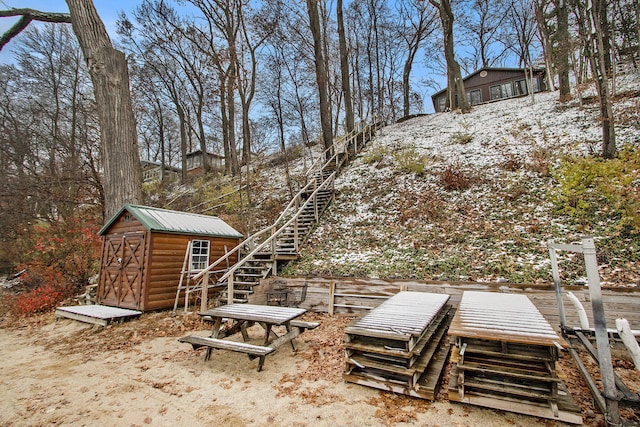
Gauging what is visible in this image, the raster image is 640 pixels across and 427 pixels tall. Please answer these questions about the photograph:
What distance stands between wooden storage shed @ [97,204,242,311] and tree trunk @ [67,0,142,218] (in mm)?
970

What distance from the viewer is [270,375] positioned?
421cm

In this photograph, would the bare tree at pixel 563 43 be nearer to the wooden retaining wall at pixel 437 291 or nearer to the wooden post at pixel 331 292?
the wooden retaining wall at pixel 437 291

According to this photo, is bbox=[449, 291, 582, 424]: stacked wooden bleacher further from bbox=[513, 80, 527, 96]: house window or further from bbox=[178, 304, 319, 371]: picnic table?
bbox=[513, 80, 527, 96]: house window

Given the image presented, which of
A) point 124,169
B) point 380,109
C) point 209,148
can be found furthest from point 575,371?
point 209,148

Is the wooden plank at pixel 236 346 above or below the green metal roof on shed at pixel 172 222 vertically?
below

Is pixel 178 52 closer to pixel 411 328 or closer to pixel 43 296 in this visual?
pixel 43 296

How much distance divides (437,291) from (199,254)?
694 cm

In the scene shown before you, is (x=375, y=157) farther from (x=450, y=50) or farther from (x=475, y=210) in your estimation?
(x=450, y=50)

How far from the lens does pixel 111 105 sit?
889cm

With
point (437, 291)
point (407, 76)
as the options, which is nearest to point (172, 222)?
point (437, 291)

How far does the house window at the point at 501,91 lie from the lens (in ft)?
76.6

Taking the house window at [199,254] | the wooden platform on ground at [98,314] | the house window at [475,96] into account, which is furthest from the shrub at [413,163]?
the house window at [475,96]

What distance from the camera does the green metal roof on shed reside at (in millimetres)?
8258

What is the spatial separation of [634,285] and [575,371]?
6.89 ft
